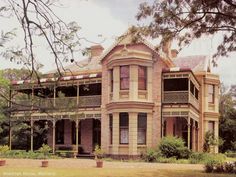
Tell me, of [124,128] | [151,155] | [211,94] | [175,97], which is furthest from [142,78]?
[211,94]

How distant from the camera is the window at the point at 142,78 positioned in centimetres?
3400

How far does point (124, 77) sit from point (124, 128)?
12.4 ft

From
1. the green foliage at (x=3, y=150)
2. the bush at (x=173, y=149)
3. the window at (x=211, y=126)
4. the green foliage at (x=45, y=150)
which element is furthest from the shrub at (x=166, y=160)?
the window at (x=211, y=126)

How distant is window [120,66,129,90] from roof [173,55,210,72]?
9738 mm

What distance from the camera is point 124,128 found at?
33500 mm

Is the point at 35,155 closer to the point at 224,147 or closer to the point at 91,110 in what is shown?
the point at 91,110

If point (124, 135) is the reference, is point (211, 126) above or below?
above

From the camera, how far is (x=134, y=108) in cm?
3300

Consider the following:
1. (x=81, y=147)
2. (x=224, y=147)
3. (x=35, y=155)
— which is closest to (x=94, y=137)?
(x=81, y=147)

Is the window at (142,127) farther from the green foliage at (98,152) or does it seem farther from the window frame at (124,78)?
the green foliage at (98,152)

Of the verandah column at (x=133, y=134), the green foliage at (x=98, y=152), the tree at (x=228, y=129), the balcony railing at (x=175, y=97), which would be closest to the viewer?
the verandah column at (x=133, y=134)

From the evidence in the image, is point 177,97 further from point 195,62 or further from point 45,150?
point 45,150

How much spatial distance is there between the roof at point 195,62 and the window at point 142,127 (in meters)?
9.93

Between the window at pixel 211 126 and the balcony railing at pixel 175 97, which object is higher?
the balcony railing at pixel 175 97
